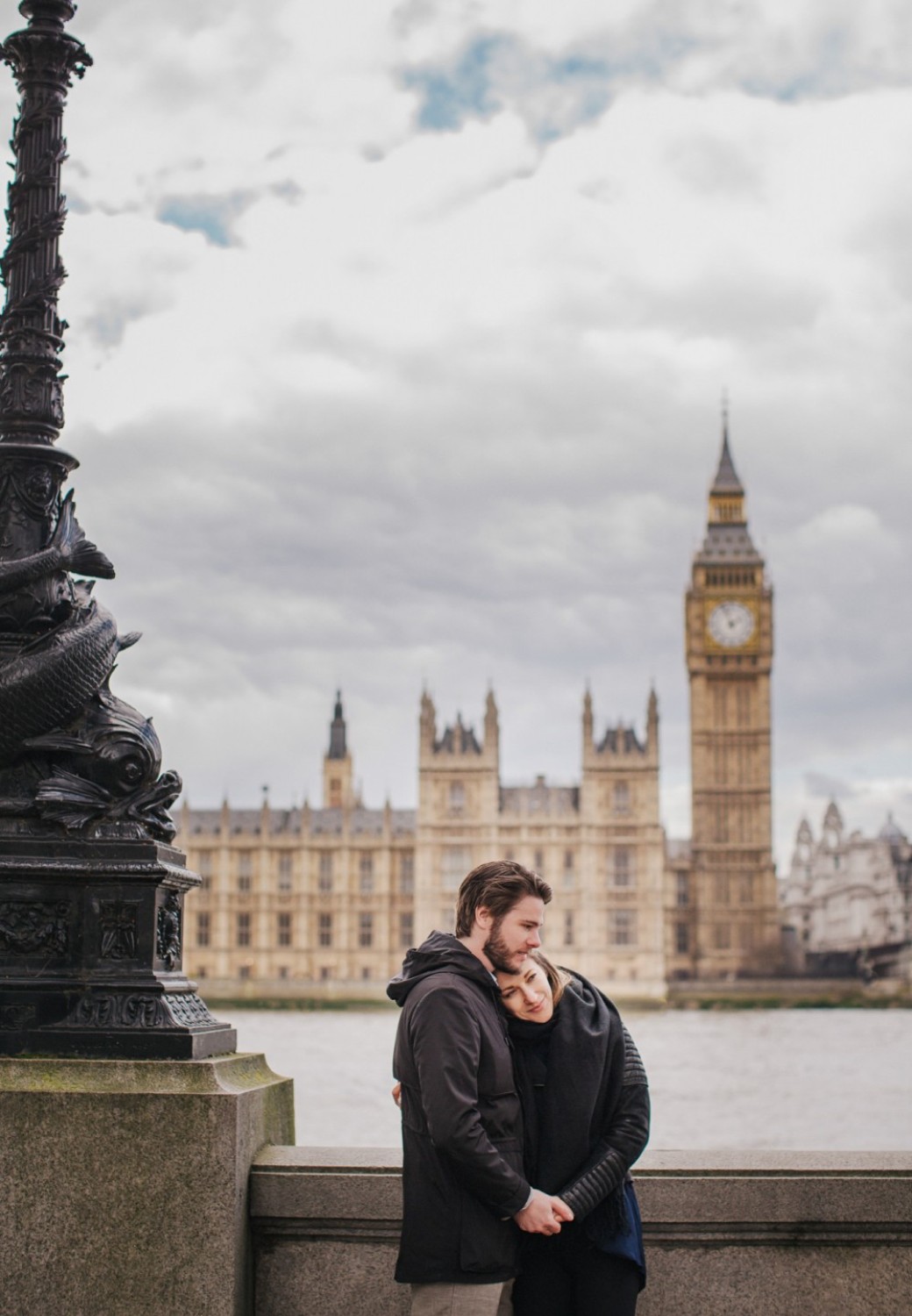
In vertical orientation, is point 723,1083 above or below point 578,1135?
below

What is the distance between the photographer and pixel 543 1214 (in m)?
3.31

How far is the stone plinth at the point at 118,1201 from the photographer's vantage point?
3.99 metres

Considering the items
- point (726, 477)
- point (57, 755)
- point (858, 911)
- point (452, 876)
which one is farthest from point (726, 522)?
point (57, 755)

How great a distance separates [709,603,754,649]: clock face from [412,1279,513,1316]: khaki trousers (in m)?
90.5

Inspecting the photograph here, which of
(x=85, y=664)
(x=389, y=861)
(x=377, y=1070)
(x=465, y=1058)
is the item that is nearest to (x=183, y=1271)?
(x=465, y=1058)

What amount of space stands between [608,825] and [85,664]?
78266 mm

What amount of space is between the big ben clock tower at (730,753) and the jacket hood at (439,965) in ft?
267

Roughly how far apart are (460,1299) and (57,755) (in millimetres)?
1889

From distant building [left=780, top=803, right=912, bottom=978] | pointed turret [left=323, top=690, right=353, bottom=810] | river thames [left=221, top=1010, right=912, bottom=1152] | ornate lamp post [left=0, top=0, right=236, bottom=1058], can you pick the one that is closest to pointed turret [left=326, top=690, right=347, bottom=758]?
pointed turret [left=323, top=690, right=353, bottom=810]

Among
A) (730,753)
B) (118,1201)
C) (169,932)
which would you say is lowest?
(118,1201)

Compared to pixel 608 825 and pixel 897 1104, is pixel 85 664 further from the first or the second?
pixel 608 825

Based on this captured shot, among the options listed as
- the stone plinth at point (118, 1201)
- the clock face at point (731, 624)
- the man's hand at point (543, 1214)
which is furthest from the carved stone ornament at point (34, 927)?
the clock face at point (731, 624)

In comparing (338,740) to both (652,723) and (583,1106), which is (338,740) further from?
(583,1106)

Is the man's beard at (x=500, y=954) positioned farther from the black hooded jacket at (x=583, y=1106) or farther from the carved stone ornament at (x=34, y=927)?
the carved stone ornament at (x=34, y=927)
